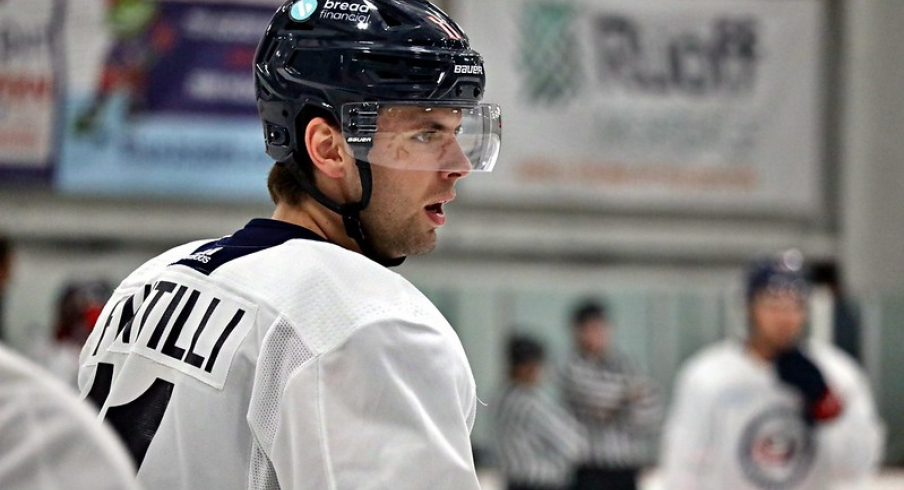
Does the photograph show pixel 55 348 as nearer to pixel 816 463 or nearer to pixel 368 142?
pixel 816 463

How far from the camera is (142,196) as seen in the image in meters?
9.77

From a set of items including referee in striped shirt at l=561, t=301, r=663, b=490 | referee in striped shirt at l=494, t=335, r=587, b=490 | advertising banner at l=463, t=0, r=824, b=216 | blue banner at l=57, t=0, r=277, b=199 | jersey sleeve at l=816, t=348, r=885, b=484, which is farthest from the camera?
advertising banner at l=463, t=0, r=824, b=216

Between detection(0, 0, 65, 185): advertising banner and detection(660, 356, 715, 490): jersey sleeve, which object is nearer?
detection(660, 356, 715, 490): jersey sleeve

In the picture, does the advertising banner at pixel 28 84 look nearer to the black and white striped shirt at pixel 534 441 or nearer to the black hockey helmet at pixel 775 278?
the black and white striped shirt at pixel 534 441

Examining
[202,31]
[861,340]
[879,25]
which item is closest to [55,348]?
[202,31]

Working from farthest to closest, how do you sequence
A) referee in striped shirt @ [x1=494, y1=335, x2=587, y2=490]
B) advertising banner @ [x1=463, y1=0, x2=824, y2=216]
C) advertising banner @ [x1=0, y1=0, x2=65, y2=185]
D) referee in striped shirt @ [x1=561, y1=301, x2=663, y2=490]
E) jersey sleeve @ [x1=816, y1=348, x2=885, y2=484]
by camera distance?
advertising banner @ [x1=463, y1=0, x2=824, y2=216]
advertising banner @ [x1=0, y1=0, x2=65, y2=185]
referee in striped shirt @ [x1=561, y1=301, x2=663, y2=490]
referee in striped shirt @ [x1=494, y1=335, x2=587, y2=490]
jersey sleeve @ [x1=816, y1=348, x2=885, y2=484]

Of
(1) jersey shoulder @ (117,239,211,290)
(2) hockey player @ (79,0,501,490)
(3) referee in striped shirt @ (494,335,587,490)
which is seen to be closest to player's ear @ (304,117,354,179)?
(2) hockey player @ (79,0,501,490)

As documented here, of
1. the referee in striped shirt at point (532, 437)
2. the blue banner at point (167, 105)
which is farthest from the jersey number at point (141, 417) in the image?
the blue banner at point (167, 105)

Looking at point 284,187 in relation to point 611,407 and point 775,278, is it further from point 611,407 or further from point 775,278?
point 611,407

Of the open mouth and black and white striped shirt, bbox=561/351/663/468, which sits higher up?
the open mouth

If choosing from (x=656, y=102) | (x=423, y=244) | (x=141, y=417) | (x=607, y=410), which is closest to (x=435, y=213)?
(x=423, y=244)

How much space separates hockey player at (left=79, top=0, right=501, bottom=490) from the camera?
1538 millimetres

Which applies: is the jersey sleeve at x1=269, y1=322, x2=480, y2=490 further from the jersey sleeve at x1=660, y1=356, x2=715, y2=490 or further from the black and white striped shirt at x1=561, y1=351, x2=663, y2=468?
the black and white striped shirt at x1=561, y1=351, x2=663, y2=468

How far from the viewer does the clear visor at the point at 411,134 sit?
1782 millimetres
